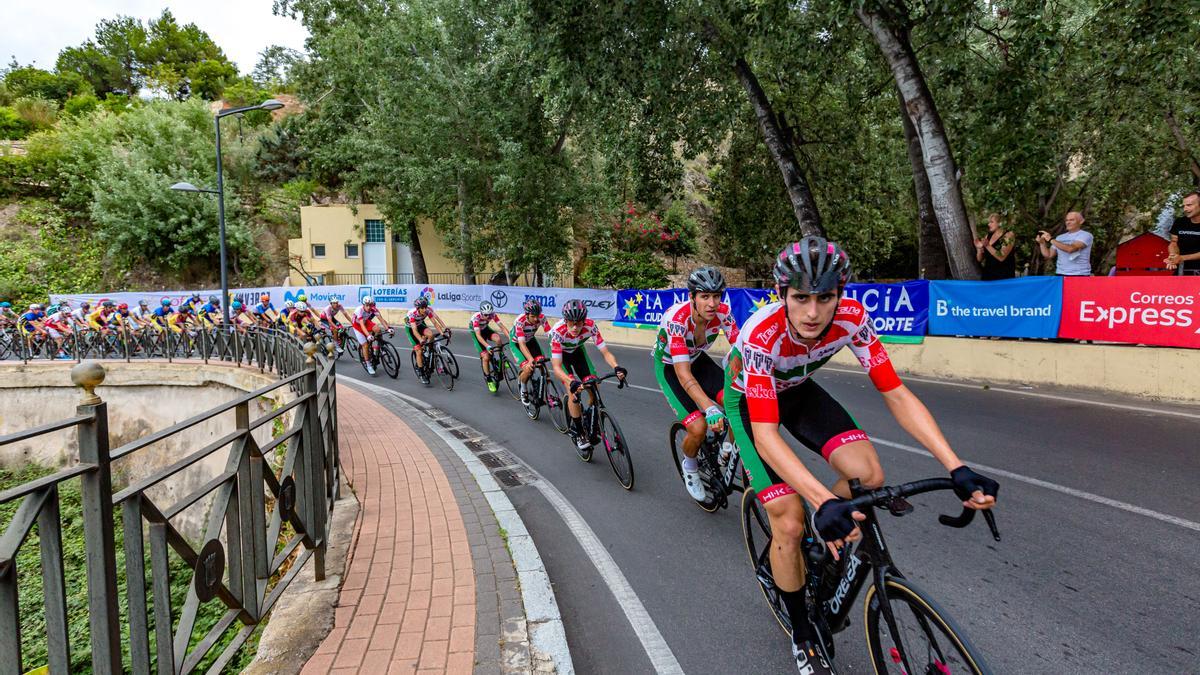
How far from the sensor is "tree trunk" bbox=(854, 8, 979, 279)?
11.6m

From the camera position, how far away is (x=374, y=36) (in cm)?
2416

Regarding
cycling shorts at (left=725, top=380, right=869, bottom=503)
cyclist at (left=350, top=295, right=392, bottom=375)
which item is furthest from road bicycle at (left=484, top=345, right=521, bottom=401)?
cycling shorts at (left=725, top=380, right=869, bottom=503)

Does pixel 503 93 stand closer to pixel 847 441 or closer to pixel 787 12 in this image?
pixel 787 12

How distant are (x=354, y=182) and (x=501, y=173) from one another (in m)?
10.8

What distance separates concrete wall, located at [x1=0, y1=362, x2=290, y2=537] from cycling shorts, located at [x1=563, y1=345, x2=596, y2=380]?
23.3 feet

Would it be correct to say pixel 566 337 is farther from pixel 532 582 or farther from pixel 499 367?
pixel 499 367

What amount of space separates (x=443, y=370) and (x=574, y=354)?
5.91 metres

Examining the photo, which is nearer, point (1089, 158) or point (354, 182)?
point (1089, 158)

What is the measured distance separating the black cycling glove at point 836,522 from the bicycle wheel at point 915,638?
38 centimetres

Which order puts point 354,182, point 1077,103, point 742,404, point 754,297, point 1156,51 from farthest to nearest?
point 354,182 → point 754,297 → point 1077,103 → point 1156,51 → point 742,404

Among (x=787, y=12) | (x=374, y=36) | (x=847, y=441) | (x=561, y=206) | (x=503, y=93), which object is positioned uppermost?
(x=374, y=36)

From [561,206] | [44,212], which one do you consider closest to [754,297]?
[561,206]

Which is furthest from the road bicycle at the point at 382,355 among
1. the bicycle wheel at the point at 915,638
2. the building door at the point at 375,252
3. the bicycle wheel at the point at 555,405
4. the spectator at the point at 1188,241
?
the building door at the point at 375,252

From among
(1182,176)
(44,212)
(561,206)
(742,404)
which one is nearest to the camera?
(742,404)
